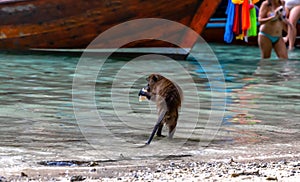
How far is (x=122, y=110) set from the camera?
7395mm

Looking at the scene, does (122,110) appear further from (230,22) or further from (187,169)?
(230,22)

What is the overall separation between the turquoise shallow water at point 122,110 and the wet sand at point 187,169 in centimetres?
27

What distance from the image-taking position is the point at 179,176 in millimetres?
4289

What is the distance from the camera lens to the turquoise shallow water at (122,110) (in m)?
5.49

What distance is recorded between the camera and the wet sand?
4242 mm

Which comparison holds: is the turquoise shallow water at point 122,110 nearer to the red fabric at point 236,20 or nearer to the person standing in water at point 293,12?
the red fabric at point 236,20

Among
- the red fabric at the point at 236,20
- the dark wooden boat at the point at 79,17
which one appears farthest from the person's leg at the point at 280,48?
the dark wooden boat at the point at 79,17

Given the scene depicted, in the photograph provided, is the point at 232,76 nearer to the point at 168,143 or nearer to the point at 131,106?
the point at 131,106

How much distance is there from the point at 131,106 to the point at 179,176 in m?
3.38

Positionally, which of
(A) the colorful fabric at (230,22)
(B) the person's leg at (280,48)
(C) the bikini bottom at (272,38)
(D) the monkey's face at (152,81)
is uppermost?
(D) the monkey's face at (152,81)

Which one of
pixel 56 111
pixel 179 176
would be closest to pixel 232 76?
pixel 56 111

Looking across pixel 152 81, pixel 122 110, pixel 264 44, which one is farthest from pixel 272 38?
pixel 152 81

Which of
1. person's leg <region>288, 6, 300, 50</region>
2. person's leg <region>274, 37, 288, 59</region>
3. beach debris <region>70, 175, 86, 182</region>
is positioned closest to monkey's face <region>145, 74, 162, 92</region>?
beach debris <region>70, 175, 86, 182</region>

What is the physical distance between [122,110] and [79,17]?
6391mm
